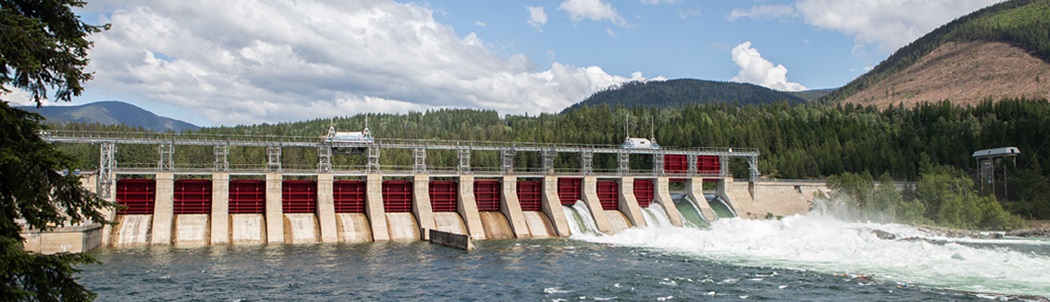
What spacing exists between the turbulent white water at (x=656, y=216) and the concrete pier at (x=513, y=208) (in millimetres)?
15074

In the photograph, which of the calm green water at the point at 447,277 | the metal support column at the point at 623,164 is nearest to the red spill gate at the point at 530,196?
the metal support column at the point at 623,164

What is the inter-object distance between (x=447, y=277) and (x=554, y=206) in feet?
102

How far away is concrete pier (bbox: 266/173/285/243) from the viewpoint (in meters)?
66.6

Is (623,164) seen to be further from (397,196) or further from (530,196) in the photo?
(397,196)

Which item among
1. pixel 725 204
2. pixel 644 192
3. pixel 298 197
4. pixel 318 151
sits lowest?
pixel 725 204

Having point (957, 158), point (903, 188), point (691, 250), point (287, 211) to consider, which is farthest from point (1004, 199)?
point (287, 211)

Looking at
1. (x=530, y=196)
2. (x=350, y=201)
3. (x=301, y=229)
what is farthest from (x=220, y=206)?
(x=530, y=196)

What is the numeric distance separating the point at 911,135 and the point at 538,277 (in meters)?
118

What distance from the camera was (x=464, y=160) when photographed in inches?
3295

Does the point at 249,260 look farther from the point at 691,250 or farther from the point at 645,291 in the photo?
the point at 691,250

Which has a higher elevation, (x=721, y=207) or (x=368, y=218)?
(x=368, y=218)

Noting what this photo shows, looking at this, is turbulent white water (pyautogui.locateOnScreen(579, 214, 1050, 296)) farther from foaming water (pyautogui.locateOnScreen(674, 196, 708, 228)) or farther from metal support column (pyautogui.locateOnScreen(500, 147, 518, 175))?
metal support column (pyautogui.locateOnScreen(500, 147, 518, 175))

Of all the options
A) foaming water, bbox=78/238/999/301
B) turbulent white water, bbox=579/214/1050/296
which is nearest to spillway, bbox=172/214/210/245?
foaming water, bbox=78/238/999/301

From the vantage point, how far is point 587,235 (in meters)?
77.5
